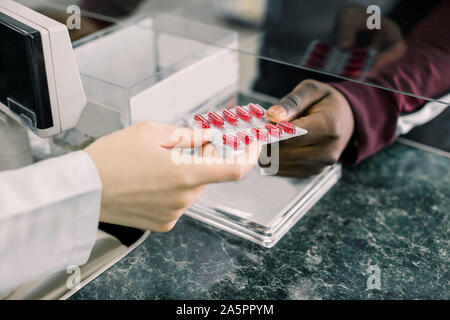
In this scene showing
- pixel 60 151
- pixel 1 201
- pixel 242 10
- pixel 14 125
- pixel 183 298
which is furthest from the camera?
pixel 242 10

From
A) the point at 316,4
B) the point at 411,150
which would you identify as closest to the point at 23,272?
the point at 316,4

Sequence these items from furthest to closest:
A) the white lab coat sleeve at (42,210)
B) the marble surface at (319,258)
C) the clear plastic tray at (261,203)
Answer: the clear plastic tray at (261,203), the marble surface at (319,258), the white lab coat sleeve at (42,210)

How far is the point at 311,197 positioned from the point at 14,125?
0.63 m

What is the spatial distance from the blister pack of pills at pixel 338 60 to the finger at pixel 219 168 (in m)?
0.26

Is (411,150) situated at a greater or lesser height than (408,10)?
lesser

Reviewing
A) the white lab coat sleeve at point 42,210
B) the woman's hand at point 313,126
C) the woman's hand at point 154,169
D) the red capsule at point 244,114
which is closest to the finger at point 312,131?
the woman's hand at point 313,126

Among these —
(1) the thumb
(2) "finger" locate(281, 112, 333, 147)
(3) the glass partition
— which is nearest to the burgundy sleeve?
(3) the glass partition

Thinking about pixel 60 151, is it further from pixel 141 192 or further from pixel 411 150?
pixel 411 150

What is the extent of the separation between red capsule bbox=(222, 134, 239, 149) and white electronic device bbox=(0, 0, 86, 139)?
0.92 ft

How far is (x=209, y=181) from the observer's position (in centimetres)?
69

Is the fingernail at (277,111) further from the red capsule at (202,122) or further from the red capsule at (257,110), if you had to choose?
the red capsule at (202,122)

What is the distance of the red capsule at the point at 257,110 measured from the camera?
2.79 feet

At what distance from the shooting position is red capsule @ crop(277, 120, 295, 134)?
2.71 ft

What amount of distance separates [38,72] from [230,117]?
334mm
